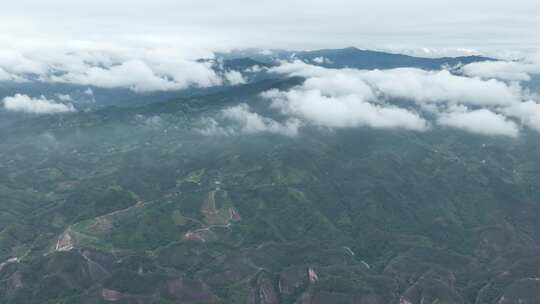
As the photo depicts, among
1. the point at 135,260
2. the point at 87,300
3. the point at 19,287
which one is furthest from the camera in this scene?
the point at 135,260

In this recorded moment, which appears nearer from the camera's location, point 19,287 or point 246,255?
point 19,287

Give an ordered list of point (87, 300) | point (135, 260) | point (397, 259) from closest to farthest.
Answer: point (87, 300) < point (135, 260) < point (397, 259)

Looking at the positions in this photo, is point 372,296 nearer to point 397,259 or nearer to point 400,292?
point 400,292

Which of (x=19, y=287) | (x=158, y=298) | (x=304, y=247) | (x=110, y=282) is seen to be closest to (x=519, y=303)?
(x=304, y=247)

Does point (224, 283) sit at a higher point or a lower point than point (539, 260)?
lower

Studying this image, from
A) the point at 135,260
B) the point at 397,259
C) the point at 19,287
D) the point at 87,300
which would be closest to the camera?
the point at 87,300

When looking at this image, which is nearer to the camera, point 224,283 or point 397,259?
point 224,283

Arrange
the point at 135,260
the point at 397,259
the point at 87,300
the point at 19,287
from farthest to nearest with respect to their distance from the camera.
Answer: the point at 397,259 < the point at 135,260 < the point at 19,287 < the point at 87,300

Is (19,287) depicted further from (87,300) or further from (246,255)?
(246,255)

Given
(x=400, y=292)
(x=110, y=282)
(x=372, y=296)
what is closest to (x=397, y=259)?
(x=400, y=292)
